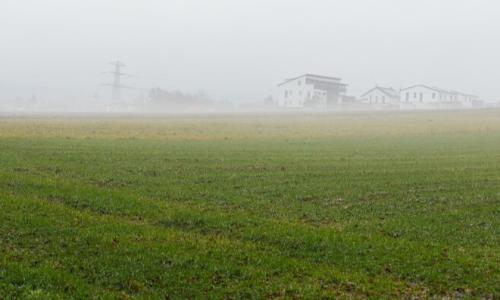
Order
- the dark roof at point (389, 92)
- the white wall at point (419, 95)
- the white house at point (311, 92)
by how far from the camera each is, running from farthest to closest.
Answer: the dark roof at point (389, 92), the white wall at point (419, 95), the white house at point (311, 92)

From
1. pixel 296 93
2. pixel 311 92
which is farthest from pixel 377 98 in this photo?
pixel 296 93

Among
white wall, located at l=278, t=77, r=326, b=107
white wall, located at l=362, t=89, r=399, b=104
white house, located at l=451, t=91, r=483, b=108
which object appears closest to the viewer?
white wall, located at l=278, t=77, r=326, b=107

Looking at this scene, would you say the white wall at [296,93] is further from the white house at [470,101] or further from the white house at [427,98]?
the white house at [470,101]

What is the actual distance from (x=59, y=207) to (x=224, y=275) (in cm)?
735

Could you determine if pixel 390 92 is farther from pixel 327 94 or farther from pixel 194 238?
pixel 194 238

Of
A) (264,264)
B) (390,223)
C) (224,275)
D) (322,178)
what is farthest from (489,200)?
(224,275)

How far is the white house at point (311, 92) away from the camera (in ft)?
488

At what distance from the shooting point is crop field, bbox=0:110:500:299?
10.8 metres

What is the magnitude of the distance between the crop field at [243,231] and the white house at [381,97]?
433 ft

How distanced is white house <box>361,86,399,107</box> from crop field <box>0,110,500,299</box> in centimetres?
13202

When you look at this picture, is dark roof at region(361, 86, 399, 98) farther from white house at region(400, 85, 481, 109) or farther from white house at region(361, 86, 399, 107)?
white house at region(400, 85, 481, 109)

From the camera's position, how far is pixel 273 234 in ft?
46.9

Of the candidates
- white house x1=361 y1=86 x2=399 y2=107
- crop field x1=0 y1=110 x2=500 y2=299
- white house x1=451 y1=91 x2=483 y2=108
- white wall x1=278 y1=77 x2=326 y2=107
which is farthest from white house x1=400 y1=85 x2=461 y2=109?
crop field x1=0 y1=110 x2=500 y2=299

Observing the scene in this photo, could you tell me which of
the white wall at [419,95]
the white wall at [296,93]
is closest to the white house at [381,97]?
the white wall at [419,95]
